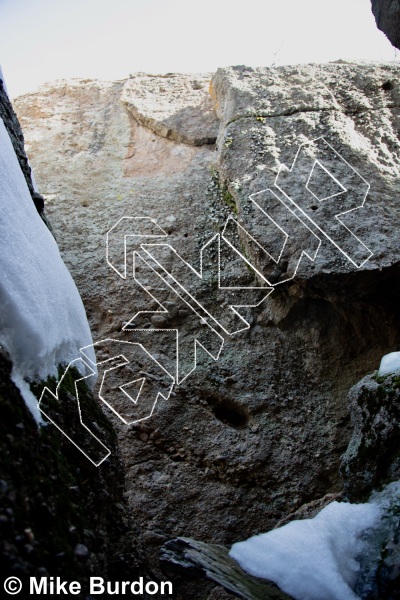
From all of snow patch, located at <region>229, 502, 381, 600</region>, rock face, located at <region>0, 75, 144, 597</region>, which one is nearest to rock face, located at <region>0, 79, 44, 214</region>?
rock face, located at <region>0, 75, 144, 597</region>

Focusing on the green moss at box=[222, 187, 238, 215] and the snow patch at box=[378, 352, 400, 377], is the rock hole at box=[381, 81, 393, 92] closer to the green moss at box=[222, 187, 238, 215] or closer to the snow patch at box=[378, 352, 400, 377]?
the green moss at box=[222, 187, 238, 215]

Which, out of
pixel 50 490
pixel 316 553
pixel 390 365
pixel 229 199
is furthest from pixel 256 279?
pixel 50 490

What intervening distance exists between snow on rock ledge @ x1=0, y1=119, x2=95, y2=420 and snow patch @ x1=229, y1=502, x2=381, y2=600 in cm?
99

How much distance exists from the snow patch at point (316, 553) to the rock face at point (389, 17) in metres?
2.61

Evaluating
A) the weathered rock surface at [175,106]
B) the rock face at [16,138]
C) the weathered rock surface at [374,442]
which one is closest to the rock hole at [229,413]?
the weathered rock surface at [374,442]

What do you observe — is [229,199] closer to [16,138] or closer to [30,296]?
[16,138]

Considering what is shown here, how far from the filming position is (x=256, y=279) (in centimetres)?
342

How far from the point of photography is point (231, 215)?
12.0 feet

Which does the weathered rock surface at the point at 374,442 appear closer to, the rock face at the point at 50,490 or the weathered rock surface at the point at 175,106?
the rock face at the point at 50,490

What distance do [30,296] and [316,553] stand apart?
1.28 metres

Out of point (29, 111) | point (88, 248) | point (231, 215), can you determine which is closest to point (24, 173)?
point (88, 248)

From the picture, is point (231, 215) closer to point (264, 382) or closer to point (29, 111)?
point (264, 382)

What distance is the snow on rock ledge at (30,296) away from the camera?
1.67 metres

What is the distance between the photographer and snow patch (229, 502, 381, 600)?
182 cm
